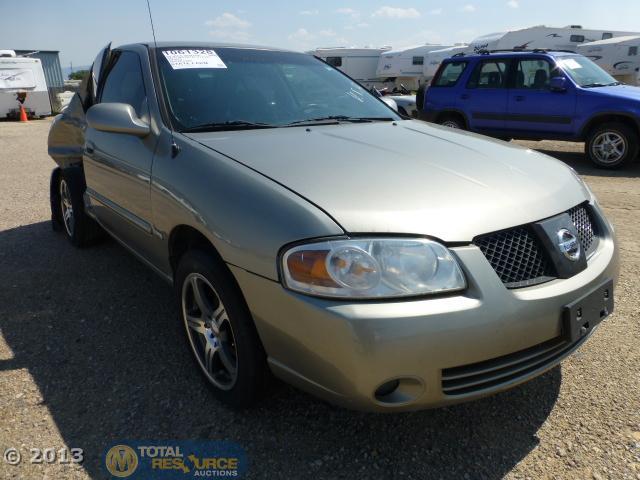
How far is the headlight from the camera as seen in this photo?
169 cm

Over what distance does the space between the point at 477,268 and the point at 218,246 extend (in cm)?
98

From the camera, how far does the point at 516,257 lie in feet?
6.06

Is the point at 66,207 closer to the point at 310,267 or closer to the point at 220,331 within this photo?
the point at 220,331

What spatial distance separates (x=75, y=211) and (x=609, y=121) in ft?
24.6

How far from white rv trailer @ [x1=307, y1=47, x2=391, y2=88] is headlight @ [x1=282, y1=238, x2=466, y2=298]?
28010 millimetres

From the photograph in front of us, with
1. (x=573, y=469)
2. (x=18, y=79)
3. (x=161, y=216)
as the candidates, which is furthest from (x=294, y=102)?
(x=18, y=79)

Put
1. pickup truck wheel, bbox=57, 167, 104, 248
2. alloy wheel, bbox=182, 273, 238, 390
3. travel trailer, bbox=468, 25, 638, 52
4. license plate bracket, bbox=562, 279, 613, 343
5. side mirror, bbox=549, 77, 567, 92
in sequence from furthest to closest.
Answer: travel trailer, bbox=468, 25, 638, 52
side mirror, bbox=549, 77, 567, 92
pickup truck wheel, bbox=57, 167, 104, 248
alloy wheel, bbox=182, 273, 238, 390
license plate bracket, bbox=562, 279, 613, 343

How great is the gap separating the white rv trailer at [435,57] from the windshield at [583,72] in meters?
17.1

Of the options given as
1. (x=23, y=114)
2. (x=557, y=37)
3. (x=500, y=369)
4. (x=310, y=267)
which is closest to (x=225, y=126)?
(x=310, y=267)

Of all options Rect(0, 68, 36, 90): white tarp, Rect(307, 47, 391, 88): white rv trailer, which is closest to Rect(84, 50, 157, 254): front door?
Rect(0, 68, 36, 90): white tarp

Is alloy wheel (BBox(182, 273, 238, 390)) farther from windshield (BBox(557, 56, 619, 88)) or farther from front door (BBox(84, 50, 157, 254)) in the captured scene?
windshield (BBox(557, 56, 619, 88))

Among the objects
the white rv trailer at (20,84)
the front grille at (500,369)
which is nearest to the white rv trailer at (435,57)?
the white rv trailer at (20,84)

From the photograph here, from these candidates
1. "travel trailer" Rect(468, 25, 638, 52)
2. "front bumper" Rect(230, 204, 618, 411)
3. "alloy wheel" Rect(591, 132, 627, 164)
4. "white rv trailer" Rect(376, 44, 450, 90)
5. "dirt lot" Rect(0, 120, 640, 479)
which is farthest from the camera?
"white rv trailer" Rect(376, 44, 450, 90)

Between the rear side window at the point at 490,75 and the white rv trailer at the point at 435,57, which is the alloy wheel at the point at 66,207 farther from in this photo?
the white rv trailer at the point at 435,57
